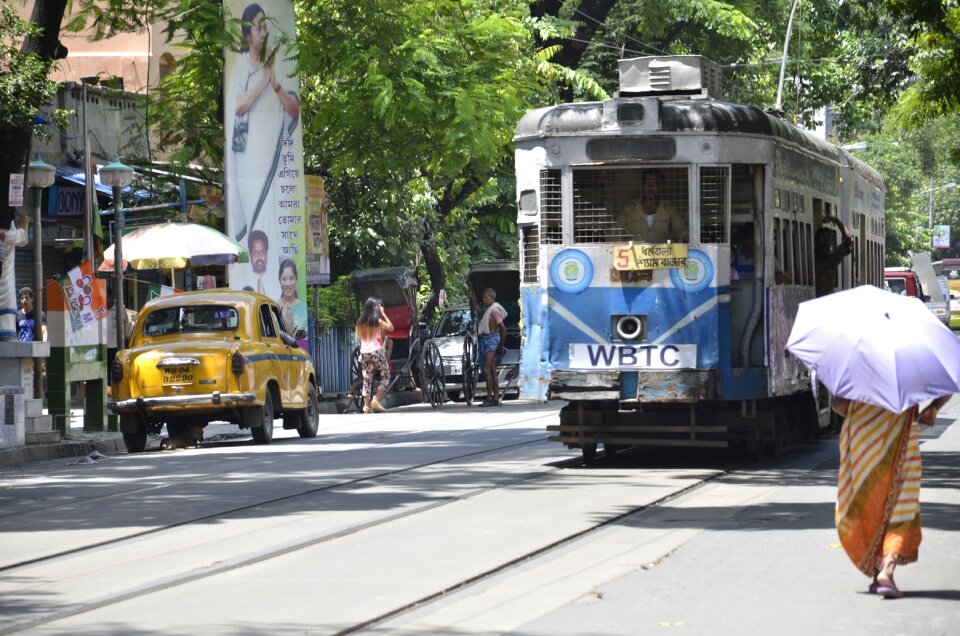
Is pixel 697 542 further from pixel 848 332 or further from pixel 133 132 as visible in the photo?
pixel 133 132

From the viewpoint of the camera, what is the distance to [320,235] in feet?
92.2

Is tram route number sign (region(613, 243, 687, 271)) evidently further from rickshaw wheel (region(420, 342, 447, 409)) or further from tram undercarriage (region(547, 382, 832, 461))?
rickshaw wheel (region(420, 342, 447, 409))

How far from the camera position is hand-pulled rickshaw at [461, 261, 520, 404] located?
29.1 meters

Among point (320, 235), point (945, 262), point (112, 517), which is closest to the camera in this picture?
point (112, 517)

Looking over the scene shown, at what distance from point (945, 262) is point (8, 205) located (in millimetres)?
73751

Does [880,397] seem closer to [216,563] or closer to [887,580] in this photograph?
[887,580]

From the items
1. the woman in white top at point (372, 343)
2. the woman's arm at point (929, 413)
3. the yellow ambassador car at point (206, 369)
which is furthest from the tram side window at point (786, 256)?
the woman in white top at point (372, 343)

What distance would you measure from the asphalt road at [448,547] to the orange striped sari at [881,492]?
26 cm

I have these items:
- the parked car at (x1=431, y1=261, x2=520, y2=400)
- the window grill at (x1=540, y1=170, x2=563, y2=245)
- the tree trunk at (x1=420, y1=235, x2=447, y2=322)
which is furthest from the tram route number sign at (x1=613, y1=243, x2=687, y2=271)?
the tree trunk at (x1=420, y1=235, x2=447, y2=322)

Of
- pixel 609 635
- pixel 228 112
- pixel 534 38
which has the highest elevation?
pixel 534 38

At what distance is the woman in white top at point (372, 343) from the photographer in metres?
26.8

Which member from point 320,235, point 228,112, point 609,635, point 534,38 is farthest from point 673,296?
point 534,38

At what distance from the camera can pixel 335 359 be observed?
3553 cm

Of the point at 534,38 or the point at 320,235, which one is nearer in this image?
the point at 320,235
